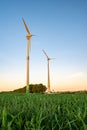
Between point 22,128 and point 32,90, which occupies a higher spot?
point 32,90

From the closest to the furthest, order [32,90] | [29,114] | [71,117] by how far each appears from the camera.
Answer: [71,117] < [29,114] < [32,90]

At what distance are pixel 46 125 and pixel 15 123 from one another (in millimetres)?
349

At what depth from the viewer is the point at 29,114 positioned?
3.47 meters

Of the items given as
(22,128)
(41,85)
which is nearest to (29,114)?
(22,128)

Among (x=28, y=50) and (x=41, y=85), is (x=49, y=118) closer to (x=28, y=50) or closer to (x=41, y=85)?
(x=28, y=50)

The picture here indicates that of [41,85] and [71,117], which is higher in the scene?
[41,85]

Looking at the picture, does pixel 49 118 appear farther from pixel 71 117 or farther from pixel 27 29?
pixel 27 29

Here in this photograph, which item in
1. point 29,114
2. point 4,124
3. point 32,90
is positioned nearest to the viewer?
point 4,124

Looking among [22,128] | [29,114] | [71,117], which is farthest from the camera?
[29,114]

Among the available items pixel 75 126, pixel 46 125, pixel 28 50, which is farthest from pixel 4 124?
pixel 28 50

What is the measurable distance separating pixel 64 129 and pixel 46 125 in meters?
0.22

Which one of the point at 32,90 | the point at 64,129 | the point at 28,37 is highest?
the point at 28,37

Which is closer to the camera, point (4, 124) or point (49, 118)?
point (4, 124)

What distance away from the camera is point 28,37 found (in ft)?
105
